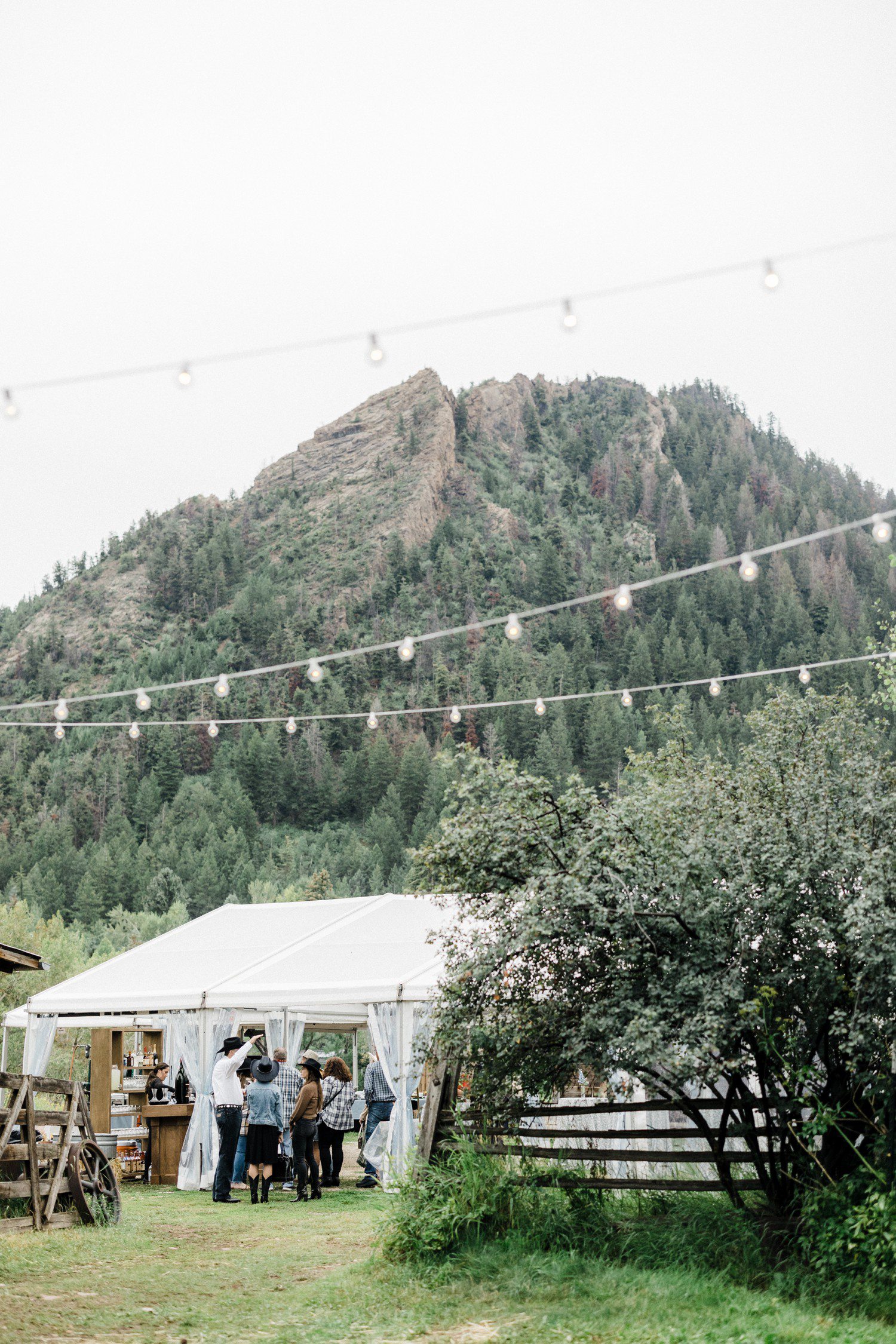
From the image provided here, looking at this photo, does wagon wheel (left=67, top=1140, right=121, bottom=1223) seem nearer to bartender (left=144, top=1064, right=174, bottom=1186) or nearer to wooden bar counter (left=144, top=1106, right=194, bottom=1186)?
wooden bar counter (left=144, top=1106, right=194, bottom=1186)

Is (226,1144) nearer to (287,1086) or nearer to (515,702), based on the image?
(287,1086)

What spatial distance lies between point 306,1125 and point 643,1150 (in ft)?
18.9

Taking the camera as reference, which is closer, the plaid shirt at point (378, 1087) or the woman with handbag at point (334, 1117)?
the plaid shirt at point (378, 1087)

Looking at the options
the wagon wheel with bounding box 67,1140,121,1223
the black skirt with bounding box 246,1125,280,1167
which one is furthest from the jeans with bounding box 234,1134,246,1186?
the wagon wheel with bounding box 67,1140,121,1223

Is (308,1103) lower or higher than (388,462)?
lower

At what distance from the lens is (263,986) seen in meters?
14.2

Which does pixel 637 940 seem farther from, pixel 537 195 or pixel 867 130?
pixel 537 195

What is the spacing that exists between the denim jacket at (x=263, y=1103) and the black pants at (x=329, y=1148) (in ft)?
5.41

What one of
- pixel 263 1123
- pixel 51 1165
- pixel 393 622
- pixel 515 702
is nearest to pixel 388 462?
pixel 393 622

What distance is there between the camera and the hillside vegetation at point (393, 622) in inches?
3199

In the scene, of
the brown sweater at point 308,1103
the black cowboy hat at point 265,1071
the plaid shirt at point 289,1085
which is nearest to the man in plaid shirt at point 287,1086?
the plaid shirt at point 289,1085

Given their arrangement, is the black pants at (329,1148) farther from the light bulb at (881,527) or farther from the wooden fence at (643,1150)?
the light bulb at (881,527)

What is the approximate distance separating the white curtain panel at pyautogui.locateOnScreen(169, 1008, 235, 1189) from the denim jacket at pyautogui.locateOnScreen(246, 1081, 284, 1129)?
1.74 metres

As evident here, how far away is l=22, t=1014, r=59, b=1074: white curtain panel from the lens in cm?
1545
